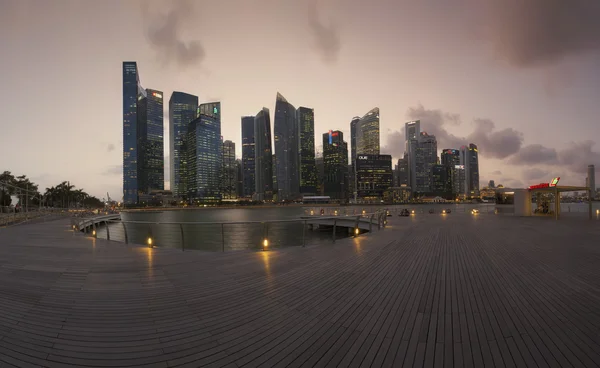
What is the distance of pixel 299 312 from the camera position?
3906mm

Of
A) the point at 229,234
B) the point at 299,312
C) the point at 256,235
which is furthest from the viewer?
the point at 229,234

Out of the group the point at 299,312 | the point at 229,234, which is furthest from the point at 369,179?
the point at 299,312

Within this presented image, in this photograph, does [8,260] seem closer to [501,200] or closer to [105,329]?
[105,329]

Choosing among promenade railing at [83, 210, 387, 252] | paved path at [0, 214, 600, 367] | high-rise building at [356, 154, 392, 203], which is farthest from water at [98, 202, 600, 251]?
high-rise building at [356, 154, 392, 203]

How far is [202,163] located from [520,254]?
206 metres

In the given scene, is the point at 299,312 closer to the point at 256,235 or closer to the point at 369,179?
the point at 256,235

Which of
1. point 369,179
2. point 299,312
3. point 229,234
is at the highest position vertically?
point 369,179

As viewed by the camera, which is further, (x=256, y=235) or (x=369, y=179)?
(x=369, y=179)

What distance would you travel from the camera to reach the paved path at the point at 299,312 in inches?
110

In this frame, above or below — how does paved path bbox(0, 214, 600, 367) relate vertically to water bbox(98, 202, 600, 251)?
above

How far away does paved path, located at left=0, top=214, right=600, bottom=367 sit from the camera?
110 inches

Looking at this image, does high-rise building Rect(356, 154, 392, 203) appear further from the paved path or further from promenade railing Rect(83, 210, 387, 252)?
the paved path

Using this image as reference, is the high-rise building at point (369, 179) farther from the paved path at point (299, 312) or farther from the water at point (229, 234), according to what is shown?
the paved path at point (299, 312)

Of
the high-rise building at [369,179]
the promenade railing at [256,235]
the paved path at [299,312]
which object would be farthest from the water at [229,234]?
the high-rise building at [369,179]
